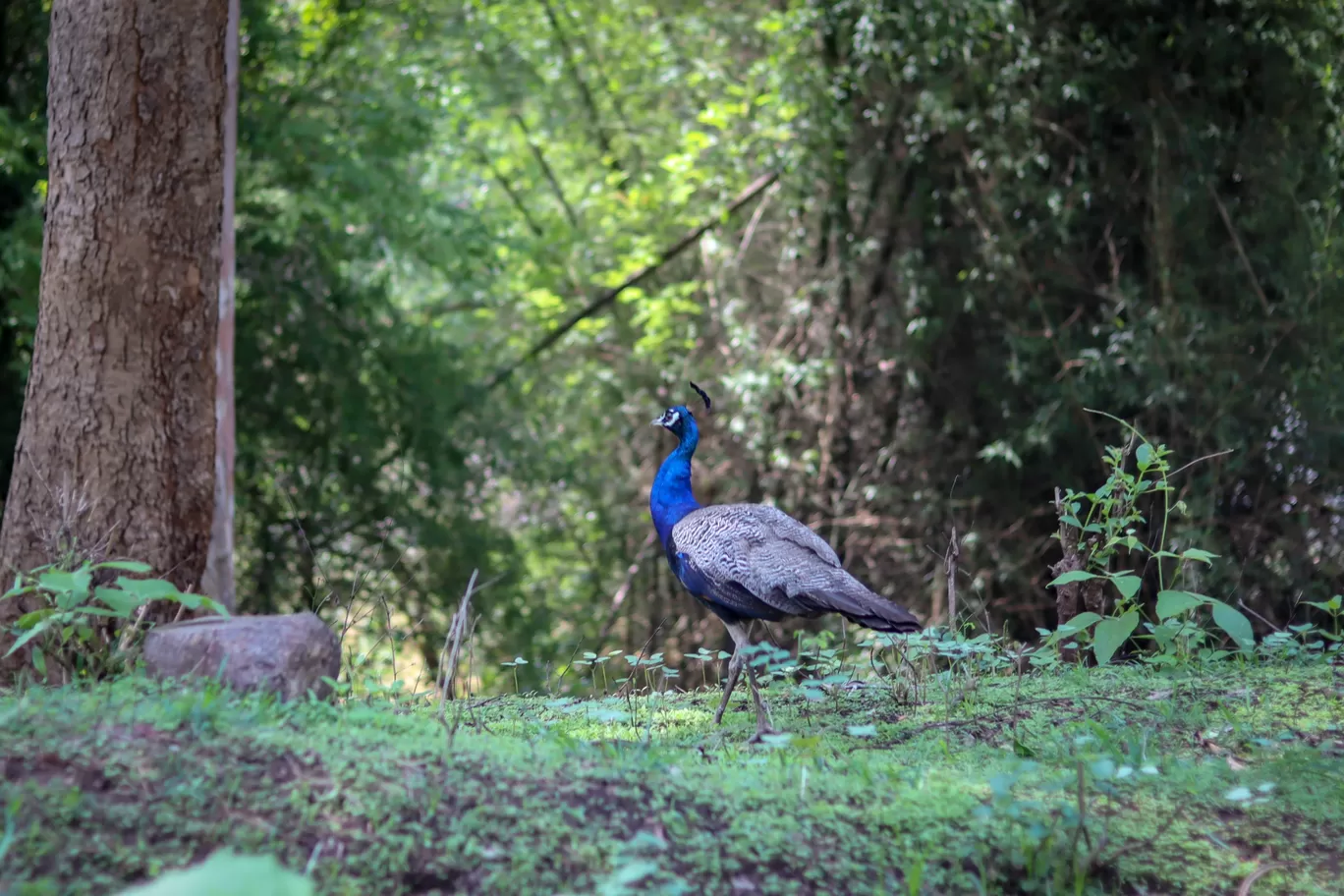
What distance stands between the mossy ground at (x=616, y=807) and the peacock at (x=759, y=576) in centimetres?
59

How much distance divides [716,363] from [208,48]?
19.7ft

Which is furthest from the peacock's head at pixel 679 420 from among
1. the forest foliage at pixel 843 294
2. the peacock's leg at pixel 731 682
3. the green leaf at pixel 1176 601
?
the green leaf at pixel 1176 601

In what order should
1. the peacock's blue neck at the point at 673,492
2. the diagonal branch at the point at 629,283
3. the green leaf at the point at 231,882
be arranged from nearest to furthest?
1. the green leaf at the point at 231,882
2. the peacock's blue neck at the point at 673,492
3. the diagonal branch at the point at 629,283

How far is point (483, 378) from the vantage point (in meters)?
12.5

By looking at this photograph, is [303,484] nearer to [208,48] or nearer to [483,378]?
[483,378]

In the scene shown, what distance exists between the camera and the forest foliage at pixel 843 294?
7.76 meters

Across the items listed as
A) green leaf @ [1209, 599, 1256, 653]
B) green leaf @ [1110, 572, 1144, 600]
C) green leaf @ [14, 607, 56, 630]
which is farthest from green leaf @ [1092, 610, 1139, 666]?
green leaf @ [14, 607, 56, 630]

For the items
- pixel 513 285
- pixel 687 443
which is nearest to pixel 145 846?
pixel 687 443

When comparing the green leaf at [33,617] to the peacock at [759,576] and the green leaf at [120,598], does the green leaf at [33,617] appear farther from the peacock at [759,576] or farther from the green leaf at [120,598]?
the peacock at [759,576]

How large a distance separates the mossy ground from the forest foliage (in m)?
3.19

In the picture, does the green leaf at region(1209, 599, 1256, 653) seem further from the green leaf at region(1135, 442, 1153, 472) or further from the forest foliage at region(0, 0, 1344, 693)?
the forest foliage at region(0, 0, 1344, 693)

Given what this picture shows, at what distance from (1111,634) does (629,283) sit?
26.0ft

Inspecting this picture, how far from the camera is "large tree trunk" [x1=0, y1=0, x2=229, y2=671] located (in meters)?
→ 4.52

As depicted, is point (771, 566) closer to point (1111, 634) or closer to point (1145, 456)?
point (1111, 634)
